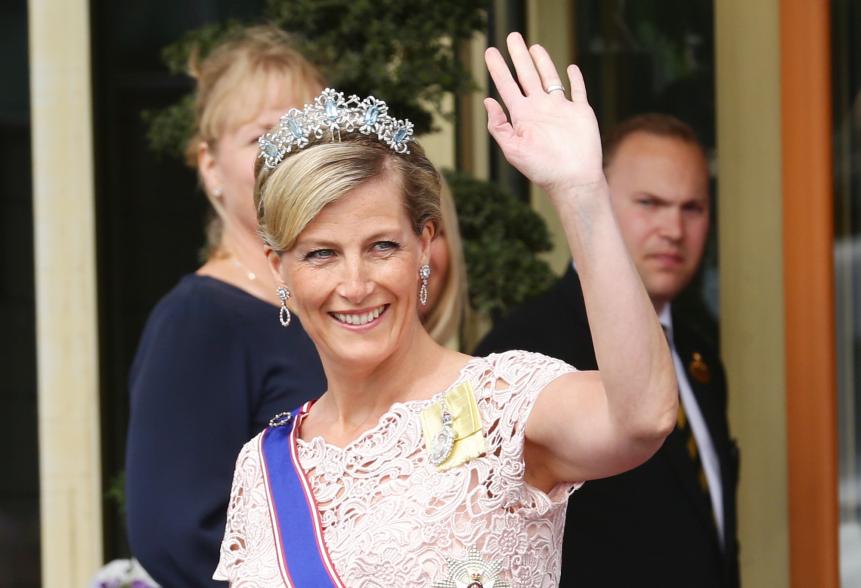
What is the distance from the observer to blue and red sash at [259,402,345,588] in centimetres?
216

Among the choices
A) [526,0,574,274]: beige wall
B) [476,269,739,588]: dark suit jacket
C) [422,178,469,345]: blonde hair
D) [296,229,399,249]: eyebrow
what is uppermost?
[526,0,574,274]: beige wall

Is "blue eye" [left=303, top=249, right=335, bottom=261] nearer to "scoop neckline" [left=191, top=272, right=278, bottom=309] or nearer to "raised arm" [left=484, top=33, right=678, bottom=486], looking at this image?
"raised arm" [left=484, top=33, right=678, bottom=486]

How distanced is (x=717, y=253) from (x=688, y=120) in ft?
2.07

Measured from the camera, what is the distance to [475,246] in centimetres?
425

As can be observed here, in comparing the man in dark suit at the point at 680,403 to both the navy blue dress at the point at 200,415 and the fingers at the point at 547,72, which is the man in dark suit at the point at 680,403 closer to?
the navy blue dress at the point at 200,415

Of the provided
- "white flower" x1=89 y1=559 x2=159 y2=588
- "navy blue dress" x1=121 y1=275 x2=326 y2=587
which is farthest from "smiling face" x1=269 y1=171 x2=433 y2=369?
"white flower" x1=89 y1=559 x2=159 y2=588

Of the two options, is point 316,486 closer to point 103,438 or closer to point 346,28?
point 346,28

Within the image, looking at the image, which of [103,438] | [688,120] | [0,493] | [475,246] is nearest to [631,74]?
[688,120]

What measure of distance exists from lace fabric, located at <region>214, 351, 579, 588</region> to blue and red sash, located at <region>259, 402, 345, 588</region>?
0.02 metres

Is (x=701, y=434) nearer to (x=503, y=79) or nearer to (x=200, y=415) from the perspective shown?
(x=200, y=415)

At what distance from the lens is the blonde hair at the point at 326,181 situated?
2.20 metres

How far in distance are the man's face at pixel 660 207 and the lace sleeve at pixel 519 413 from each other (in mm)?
1298

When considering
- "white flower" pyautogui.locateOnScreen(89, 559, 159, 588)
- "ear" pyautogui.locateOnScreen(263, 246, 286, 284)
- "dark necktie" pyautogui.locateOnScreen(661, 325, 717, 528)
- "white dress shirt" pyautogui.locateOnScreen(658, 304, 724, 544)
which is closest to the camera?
"ear" pyautogui.locateOnScreen(263, 246, 286, 284)

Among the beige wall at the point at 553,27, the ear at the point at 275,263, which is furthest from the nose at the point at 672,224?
the beige wall at the point at 553,27
